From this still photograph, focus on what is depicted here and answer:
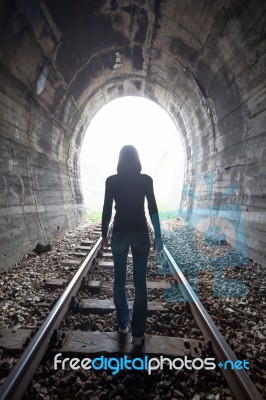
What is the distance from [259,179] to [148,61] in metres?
6.29

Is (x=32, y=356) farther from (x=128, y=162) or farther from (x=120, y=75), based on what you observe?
(x=120, y=75)

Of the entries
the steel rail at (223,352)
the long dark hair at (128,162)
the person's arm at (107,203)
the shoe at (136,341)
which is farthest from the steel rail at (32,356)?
the long dark hair at (128,162)

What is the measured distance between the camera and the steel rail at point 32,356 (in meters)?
1.99

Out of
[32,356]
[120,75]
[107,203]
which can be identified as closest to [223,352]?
[32,356]

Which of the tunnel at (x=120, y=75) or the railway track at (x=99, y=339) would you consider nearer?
the railway track at (x=99, y=339)

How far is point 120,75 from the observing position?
35.2 feet

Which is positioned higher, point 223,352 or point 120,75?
point 120,75

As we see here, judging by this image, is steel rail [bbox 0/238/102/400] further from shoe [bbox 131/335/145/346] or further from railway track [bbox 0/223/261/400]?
shoe [bbox 131/335/145/346]

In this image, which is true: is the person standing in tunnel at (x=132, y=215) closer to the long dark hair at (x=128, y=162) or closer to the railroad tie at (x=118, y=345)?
the long dark hair at (x=128, y=162)

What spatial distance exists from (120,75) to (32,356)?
10644mm

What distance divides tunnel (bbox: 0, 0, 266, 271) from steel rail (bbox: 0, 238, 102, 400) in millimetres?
2304

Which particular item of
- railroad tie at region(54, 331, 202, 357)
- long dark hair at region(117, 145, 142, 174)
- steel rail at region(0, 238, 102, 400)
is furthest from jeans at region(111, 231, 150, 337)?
steel rail at region(0, 238, 102, 400)

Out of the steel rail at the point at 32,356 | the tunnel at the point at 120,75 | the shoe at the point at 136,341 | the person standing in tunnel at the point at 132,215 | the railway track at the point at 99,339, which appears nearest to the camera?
the steel rail at the point at 32,356

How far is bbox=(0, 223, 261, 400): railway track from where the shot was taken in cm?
211
